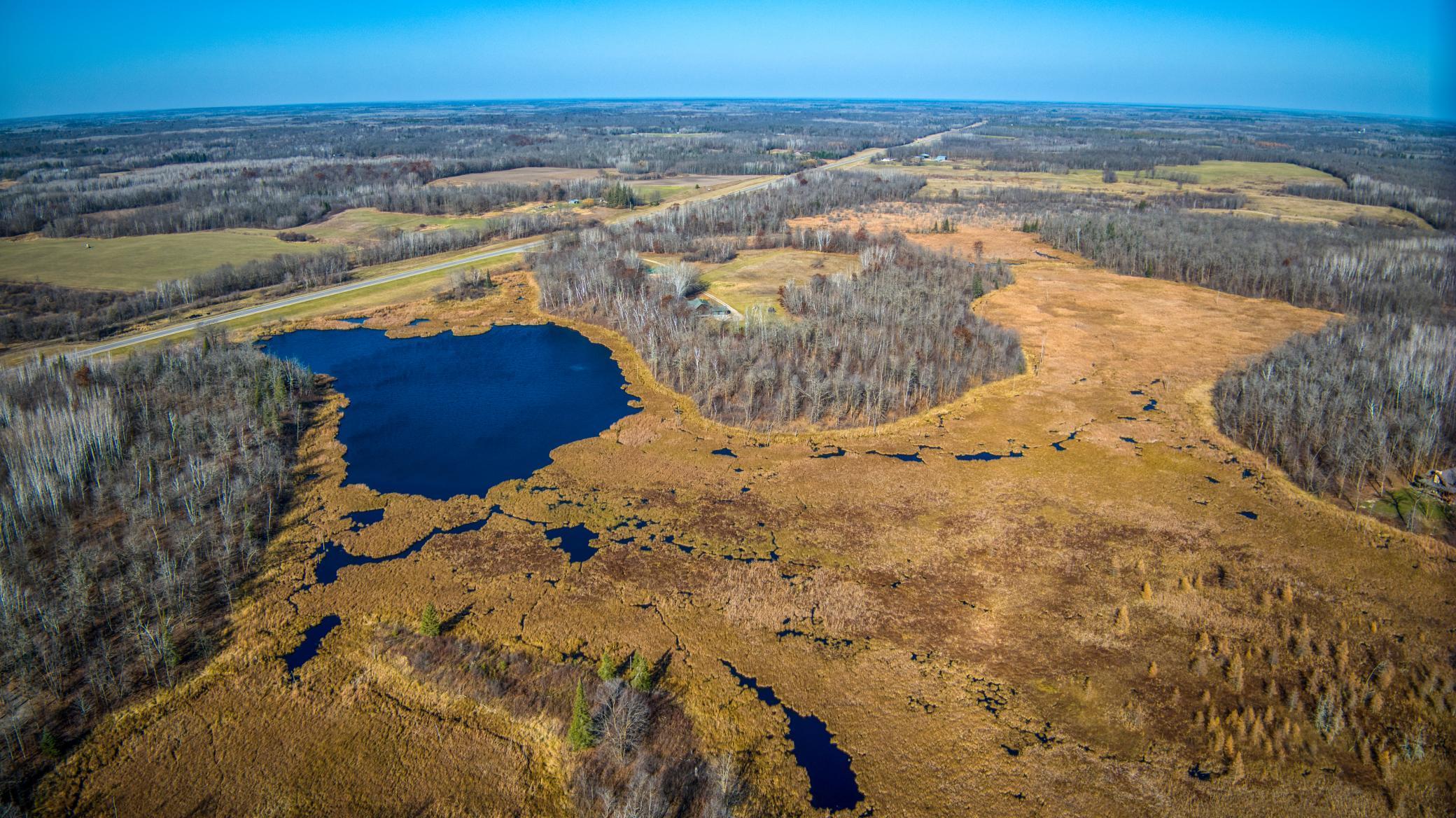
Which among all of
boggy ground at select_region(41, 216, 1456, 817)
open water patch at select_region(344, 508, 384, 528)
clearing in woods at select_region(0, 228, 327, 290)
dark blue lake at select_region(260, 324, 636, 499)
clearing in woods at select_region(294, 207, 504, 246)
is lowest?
boggy ground at select_region(41, 216, 1456, 817)

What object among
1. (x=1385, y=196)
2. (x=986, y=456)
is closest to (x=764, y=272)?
(x=986, y=456)

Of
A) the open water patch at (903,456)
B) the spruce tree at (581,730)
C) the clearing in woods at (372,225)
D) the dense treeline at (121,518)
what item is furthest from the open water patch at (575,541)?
the clearing in woods at (372,225)

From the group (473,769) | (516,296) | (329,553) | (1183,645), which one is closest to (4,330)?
(516,296)

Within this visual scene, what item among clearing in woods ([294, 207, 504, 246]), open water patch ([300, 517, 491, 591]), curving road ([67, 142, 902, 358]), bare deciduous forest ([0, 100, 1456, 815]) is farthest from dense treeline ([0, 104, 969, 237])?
open water patch ([300, 517, 491, 591])

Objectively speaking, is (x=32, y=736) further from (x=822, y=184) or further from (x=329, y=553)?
(x=822, y=184)

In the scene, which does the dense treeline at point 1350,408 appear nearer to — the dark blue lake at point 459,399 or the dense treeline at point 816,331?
the dense treeline at point 816,331

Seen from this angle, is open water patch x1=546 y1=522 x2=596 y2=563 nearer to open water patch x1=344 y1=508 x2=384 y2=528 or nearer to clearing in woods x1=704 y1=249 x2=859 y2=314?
open water patch x1=344 y1=508 x2=384 y2=528

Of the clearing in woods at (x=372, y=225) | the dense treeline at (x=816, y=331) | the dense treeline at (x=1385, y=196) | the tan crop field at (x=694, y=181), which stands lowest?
the dense treeline at (x=816, y=331)
